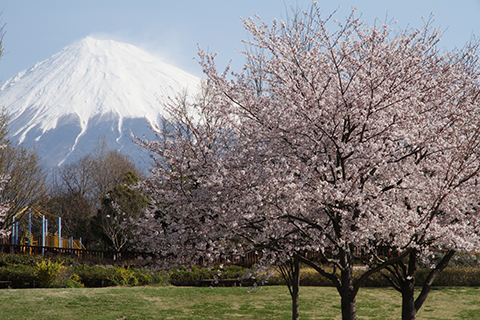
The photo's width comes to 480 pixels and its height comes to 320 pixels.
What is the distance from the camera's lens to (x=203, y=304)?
41.5 ft

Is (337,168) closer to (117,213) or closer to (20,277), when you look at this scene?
(20,277)

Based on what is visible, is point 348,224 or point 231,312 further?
point 231,312

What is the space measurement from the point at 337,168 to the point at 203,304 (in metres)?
8.78

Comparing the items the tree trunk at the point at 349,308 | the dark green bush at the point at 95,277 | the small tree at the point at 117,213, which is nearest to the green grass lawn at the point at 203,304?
the dark green bush at the point at 95,277

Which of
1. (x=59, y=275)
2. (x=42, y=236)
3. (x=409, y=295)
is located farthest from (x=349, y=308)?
(x=42, y=236)

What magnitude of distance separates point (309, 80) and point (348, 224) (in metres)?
2.26

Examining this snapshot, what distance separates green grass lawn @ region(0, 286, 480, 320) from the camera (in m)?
11.1

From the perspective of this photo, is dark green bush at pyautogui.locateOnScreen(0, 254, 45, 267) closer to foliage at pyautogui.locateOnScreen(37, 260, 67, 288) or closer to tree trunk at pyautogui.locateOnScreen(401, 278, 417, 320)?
foliage at pyautogui.locateOnScreen(37, 260, 67, 288)

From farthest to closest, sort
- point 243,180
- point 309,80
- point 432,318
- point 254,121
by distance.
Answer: point 432,318 < point 254,121 < point 309,80 < point 243,180

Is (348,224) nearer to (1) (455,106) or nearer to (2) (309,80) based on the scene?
(2) (309,80)

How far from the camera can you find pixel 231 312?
12.0 metres

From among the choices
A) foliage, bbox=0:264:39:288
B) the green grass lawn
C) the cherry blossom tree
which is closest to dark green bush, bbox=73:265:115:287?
foliage, bbox=0:264:39:288

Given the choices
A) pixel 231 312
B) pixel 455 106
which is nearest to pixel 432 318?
pixel 231 312

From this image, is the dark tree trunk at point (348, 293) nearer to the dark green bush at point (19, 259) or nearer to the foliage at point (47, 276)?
the foliage at point (47, 276)
